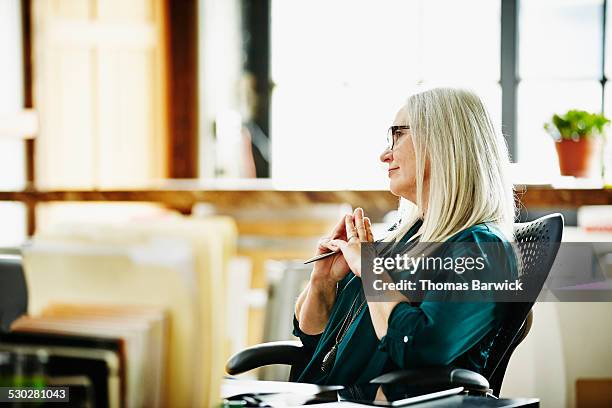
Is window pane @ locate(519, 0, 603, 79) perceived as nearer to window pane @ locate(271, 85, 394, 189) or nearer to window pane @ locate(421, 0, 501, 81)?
window pane @ locate(421, 0, 501, 81)

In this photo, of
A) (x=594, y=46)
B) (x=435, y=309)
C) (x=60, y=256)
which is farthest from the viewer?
(x=594, y=46)

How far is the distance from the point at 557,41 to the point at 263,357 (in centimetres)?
328

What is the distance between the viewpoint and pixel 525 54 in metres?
4.11

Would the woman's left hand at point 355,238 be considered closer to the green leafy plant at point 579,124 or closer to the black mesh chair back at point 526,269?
the black mesh chair back at point 526,269

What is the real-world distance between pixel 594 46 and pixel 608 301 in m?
3.15

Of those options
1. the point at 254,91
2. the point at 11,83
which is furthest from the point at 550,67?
the point at 11,83

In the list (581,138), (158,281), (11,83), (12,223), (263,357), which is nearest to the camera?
(158,281)

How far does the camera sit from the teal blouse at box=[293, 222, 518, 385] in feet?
3.30

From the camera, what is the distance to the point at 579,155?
191cm

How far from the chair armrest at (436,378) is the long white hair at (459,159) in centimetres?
17

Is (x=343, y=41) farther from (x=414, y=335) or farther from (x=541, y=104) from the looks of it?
(x=414, y=335)

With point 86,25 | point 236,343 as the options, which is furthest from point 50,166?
point 236,343

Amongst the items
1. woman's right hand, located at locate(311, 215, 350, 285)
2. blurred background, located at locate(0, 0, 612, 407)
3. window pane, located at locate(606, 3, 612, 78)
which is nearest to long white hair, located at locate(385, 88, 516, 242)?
woman's right hand, located at locate(311, 215, 350, 285)

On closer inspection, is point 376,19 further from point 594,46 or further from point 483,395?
point 483,395
